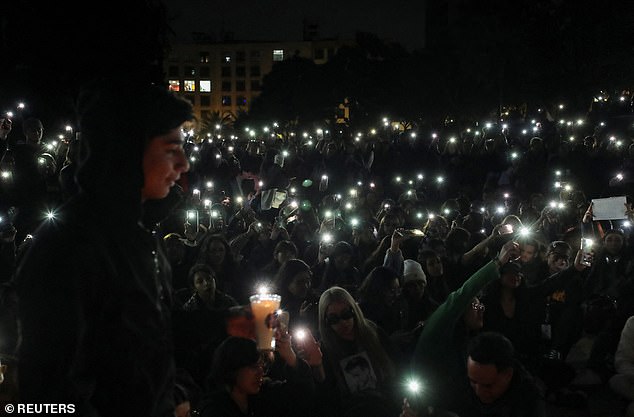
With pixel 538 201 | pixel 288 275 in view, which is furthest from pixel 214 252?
pixel 538 201

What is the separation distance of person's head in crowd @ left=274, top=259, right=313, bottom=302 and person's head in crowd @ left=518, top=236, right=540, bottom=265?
270 centimetres

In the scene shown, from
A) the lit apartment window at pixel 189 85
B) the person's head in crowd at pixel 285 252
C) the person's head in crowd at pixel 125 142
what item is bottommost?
the lit apartment window at pixel 189 85

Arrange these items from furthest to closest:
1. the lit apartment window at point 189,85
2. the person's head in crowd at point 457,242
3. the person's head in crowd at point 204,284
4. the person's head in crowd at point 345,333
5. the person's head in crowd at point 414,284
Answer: the lit apartment window at point 189,85 → the person's head in crowd at point 457,242 → the person's head in crowd at point 414,284 → the person's head in crowd at point 204,284 → the person's head in crowd at point 345,333

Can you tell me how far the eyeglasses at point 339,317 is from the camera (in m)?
4.89

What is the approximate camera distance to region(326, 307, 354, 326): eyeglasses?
4895mm

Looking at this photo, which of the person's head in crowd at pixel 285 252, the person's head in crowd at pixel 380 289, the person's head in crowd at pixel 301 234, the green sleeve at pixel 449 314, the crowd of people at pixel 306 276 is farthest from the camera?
the person's head in crowd at pixel 301 234

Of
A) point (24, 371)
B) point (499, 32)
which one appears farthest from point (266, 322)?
point (499, 32)

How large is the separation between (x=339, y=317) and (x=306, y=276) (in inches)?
58.5

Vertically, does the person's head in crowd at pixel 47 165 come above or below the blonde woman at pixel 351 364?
above

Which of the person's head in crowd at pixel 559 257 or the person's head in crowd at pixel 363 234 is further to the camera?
the person's head in crowd at pixel 363 234

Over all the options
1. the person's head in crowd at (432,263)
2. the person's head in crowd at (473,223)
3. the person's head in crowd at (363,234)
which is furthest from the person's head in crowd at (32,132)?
the person's head in crowd at (473,223)

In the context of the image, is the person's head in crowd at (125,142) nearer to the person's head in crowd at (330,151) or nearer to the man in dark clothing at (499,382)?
the man in dark clothing at (499,382)

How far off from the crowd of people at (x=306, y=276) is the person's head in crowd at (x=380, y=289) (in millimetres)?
18

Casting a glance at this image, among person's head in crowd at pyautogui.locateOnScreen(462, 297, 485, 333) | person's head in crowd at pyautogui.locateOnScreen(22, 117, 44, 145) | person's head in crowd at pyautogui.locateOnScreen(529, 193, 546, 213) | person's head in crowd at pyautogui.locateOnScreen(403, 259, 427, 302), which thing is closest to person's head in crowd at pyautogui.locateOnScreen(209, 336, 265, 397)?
person's head in crowd at pyautogui.locateOnScreen(462, 297, 485, 333)
